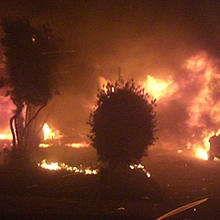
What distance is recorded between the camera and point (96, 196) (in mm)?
12109

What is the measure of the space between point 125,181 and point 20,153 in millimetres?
9370

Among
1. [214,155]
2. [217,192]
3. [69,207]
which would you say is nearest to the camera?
[69,207]

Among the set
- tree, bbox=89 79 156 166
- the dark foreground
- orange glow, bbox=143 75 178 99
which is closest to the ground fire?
orange glow, bbox=143 75 178 99

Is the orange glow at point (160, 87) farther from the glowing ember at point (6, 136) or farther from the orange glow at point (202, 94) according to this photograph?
the glowing ember at point (6, 136)

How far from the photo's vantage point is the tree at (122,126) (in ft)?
50.0

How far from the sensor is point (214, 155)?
91.9 ft

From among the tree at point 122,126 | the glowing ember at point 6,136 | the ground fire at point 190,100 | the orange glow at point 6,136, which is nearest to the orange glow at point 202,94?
the ground fire at point 190,100

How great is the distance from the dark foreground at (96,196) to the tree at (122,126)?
4.41 ft

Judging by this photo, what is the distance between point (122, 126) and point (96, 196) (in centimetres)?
408

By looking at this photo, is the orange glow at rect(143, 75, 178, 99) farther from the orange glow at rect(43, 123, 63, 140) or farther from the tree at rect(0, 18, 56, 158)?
the tree at rect(0, 18, 56, 158)

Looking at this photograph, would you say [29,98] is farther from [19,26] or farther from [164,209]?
[164,209]

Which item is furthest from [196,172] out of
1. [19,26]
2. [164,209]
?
[19,26]

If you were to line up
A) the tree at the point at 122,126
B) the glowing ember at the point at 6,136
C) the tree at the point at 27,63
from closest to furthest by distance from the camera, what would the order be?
the tree at the point at 122,126, the tree at the point at 27,63, the glowing ember at the point at 6,136

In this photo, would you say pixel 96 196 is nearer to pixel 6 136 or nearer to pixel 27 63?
pixel 27 63
